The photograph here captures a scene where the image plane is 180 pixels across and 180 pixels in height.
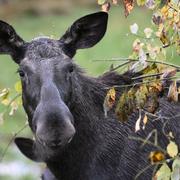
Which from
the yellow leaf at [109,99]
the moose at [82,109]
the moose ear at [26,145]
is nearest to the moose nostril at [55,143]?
the moose at [82,109]

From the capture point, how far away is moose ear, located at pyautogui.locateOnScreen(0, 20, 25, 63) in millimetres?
10234

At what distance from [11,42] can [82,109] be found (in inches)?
38.0

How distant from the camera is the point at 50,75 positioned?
9.71m

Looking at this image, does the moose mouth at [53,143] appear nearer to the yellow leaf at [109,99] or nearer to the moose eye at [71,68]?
the yellow leaf at [109,99]

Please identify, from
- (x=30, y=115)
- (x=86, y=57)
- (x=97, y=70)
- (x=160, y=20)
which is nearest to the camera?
(x=160, y=20)

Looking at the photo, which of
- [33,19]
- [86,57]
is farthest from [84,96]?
[33,19]

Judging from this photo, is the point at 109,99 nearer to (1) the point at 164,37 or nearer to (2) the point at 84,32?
(1) the point at 164,37

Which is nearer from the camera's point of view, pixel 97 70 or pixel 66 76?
pixel 66 76

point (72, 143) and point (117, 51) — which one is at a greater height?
point (72, 143)

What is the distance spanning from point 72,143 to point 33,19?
24116 millimetres

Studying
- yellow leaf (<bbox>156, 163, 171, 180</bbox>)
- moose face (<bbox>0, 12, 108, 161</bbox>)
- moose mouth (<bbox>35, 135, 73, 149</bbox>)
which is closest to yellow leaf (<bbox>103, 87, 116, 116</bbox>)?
moose face (<bbox>0, 12, 108, 161</bbox>)

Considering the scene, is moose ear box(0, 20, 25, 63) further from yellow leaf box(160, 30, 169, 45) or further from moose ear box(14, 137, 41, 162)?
yellow leaf box(160, 30, 169, 45)

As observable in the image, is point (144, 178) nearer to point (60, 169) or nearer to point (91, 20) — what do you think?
point (60, 169)

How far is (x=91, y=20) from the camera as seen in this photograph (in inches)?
408
